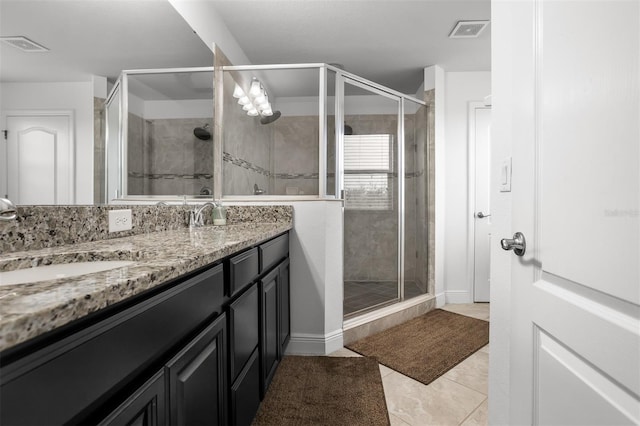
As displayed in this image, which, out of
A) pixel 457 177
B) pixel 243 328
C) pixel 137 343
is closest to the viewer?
pixel 137 343

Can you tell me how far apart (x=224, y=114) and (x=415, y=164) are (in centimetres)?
194

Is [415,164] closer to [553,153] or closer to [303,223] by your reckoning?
[303,223]

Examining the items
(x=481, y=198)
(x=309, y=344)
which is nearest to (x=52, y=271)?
(x=309, y=344)

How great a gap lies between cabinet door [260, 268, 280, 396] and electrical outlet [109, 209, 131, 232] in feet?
1.97

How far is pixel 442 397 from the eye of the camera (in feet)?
5.71

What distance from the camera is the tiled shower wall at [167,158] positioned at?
1.52 metres

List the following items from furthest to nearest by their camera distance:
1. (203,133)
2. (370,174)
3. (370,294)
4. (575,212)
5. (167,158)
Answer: (370,174)
(370,294)
(203,133)
(167,158)
(575,212)

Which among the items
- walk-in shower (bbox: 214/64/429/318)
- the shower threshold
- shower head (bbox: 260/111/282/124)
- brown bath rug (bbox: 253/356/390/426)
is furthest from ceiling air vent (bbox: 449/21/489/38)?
brown bath rug (bbox: 253/356/390/426)

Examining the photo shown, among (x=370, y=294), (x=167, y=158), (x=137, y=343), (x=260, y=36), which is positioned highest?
(x=260, y=36)

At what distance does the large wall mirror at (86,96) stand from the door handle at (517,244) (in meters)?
1.37

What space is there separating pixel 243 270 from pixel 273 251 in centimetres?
50

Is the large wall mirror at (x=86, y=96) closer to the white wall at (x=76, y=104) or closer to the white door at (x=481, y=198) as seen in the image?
the white wall at (x=76, y=104)

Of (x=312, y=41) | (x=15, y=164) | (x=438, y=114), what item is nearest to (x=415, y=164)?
(x=438, y=114)

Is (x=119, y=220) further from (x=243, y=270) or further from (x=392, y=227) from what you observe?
(x=392, y=227)
